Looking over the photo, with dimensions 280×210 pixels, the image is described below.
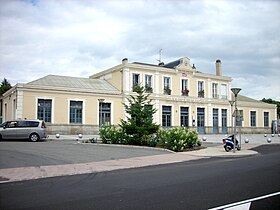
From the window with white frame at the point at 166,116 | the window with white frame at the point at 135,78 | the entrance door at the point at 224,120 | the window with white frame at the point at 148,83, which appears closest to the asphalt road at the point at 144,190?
the window with white frame at the point at 135,78

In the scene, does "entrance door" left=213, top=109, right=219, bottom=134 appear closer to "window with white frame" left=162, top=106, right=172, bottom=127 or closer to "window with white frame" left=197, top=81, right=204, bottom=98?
"window with white frame" left=197, top=81, right=204, bottom=98

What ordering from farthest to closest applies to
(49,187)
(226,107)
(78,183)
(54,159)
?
(226,107) < (54,159) < (78,183) < (49,187)

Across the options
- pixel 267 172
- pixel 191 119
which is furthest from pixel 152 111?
pixel 191 119

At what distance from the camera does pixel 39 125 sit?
22672mm

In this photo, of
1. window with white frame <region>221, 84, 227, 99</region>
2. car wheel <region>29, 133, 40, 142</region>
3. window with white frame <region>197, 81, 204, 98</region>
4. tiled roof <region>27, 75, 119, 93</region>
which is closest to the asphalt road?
car wheel <region>29, 133, 40, 142</region>

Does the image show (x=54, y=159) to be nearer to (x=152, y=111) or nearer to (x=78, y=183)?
(x=78, y=183)

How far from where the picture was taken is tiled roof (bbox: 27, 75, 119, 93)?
31.8 meters

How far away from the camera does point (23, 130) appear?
22.0 m

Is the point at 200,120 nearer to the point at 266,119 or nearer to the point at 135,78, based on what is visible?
the point at 135,78

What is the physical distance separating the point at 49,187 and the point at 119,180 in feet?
6.57

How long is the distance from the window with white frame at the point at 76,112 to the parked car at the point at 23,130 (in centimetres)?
936

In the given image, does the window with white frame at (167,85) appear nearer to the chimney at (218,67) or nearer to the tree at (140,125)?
the chimney at (218,67)

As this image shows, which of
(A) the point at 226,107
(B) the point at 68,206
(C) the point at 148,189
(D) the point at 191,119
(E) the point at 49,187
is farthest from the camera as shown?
(A) the point at 226,107

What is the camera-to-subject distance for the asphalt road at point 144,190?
5918 mm
